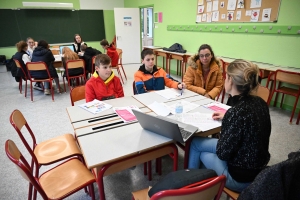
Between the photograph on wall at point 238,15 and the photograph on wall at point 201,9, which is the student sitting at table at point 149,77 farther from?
the photograph on wall at point 201,9

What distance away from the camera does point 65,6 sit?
21.5 ft

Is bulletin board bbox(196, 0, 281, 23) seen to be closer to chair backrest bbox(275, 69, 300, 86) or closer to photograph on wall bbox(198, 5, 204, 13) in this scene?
photograph on wall bbox(198, 5, 204, 13)

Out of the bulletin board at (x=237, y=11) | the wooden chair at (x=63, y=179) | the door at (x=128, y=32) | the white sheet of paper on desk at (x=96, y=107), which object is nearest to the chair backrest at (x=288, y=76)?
the bulletin board at (x=237, y=11)

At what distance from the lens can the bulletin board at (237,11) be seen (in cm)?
340

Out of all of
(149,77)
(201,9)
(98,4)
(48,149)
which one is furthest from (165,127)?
(98,4)

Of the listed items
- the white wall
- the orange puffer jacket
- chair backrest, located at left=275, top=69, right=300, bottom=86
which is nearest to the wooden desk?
the orange puffer jacket

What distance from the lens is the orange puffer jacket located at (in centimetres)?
239

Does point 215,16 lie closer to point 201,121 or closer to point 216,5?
point 216,5

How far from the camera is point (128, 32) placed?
7.15 m

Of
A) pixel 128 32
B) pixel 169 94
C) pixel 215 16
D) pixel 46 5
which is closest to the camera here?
pixel 169 94

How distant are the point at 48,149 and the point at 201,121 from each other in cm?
129

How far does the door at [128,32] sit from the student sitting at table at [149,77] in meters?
5.07

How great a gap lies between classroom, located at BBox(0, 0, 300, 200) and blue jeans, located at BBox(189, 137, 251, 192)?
0.59m

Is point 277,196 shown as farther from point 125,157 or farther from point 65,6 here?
point 65,6
